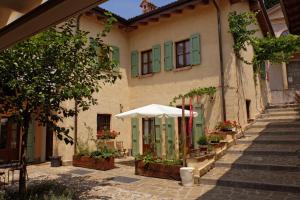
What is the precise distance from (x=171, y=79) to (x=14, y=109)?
8.34 meters

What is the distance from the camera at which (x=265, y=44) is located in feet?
45.6

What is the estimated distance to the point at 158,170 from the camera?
911cm

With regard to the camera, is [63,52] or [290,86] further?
[290,86]

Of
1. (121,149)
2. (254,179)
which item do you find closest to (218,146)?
(254,179)

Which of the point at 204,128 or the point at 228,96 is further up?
the point at 228,96

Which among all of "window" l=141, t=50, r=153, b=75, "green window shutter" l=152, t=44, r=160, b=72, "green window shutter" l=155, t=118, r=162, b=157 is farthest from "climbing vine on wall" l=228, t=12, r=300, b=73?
"green window shutter" l=155, t=118, r=162, b=157

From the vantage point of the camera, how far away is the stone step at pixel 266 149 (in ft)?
29.8

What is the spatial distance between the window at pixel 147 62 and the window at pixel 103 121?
2.93 meters

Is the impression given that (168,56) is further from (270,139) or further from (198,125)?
(270,139)

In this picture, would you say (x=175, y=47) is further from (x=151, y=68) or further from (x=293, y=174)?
(x=293, y=174)

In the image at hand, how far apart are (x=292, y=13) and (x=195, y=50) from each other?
827 cm

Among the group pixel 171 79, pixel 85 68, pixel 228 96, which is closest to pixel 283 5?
pixel 85 68

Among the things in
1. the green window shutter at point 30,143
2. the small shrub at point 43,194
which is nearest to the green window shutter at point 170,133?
the green window shutter at point 30,143

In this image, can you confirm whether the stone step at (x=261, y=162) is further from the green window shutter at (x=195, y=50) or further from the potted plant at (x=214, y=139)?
the green window shutter at (x=195, y=50)
